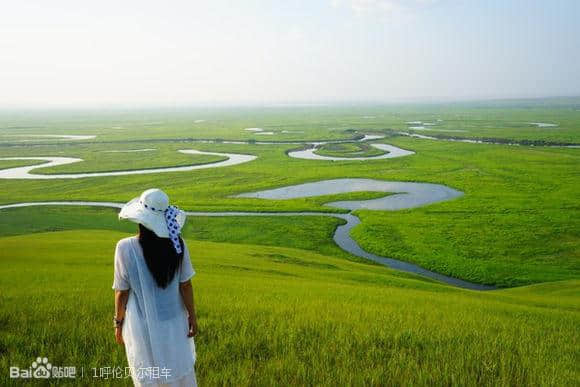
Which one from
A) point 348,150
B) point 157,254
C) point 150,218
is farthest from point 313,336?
point 348,150

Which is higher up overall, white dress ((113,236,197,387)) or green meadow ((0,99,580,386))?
white dress ((113,236,197,387))

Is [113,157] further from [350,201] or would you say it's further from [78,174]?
[350,201]

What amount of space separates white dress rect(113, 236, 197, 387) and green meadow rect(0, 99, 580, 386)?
129cm

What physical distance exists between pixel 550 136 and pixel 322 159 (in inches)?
2771

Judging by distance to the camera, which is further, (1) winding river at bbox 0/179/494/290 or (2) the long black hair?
(1) winding river at bbox 0/179/494/290

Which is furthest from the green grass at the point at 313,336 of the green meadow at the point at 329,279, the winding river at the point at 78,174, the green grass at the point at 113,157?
the green grass at the point at 113,157

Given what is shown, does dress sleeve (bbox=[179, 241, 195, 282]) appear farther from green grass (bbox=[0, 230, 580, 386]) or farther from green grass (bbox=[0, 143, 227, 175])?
green grass (bbox=[0, 143, 227, 175])

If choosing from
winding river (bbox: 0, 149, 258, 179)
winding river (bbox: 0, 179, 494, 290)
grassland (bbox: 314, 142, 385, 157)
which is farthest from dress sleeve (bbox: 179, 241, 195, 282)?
grassland (bbox: 314, 142, 385, 157)

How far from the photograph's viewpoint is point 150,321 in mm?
4289

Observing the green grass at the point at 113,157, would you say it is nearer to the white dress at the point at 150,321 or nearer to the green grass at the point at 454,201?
the green grass at the point at 454,201

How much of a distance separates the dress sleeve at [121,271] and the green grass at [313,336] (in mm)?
2003

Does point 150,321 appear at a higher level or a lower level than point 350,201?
higher

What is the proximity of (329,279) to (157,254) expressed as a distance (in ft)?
55.0

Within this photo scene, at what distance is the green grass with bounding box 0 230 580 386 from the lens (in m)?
5.87
